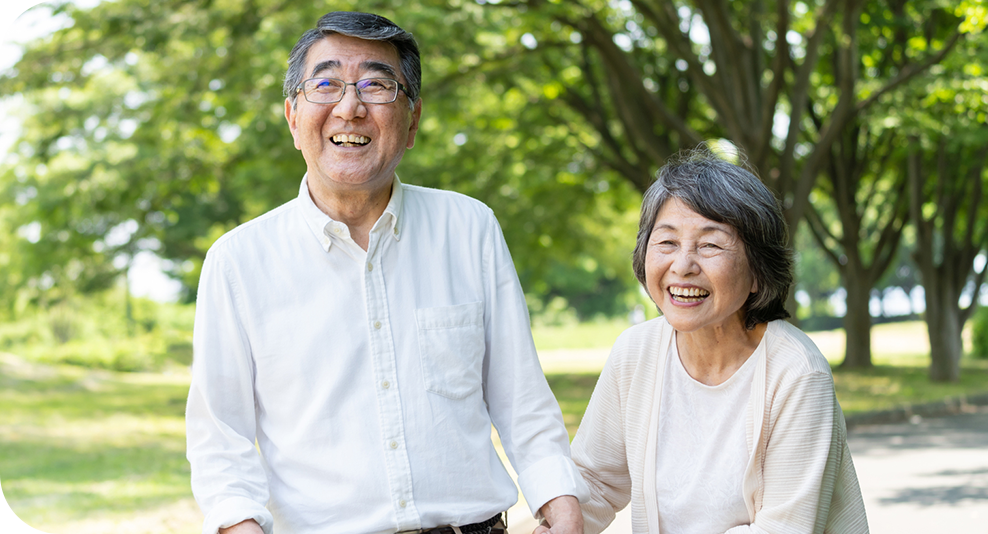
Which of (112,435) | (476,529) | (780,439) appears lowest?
(112,435)

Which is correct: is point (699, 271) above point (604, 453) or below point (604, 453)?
above

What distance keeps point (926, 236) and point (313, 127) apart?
16.9 m

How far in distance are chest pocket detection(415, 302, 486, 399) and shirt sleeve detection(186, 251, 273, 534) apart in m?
0.46

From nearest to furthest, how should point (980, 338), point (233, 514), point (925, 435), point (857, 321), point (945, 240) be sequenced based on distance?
point (233, 514)
point (925, 435)
point (945, 240)
point (857, 321)
point (980, 338)

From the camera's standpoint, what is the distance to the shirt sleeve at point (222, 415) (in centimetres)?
223

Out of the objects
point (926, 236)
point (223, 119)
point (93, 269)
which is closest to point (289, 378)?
point (223, 119)

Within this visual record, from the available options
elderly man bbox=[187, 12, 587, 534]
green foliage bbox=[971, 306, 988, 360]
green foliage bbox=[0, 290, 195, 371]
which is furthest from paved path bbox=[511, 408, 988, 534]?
green foliage bbox=[0, 290, 195, 371]

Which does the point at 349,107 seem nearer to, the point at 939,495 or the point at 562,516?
the point at 562,516

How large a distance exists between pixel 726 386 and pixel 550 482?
0.55 meters

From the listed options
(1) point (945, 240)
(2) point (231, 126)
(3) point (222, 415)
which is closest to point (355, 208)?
(3) point (222, 415)

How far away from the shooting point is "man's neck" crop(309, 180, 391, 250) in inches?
99.1

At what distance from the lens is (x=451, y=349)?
246 cm

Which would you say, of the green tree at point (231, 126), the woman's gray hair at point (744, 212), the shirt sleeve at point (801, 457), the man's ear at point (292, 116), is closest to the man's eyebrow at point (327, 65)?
the man's ear at point (292, 116)

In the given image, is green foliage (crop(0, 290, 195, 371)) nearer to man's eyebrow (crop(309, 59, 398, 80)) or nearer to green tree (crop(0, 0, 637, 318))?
green tree (crop(0, 0, 637, 318))
